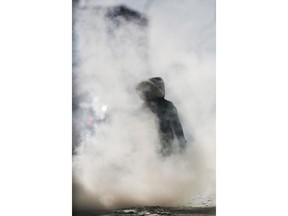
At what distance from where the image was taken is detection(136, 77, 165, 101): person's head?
10.6 feet

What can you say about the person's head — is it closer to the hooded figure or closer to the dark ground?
the hooded figure

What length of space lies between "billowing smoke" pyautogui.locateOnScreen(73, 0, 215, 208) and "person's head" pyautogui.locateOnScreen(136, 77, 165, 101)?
4 cm

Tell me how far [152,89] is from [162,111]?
0.17 meters

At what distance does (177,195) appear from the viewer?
321cm

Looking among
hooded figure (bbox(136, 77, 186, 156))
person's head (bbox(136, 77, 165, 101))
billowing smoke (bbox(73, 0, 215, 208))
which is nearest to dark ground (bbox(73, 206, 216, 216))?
billowing smoke (bbox(73, 0, 215, 208))

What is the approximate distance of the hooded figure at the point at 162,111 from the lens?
3.21 m
